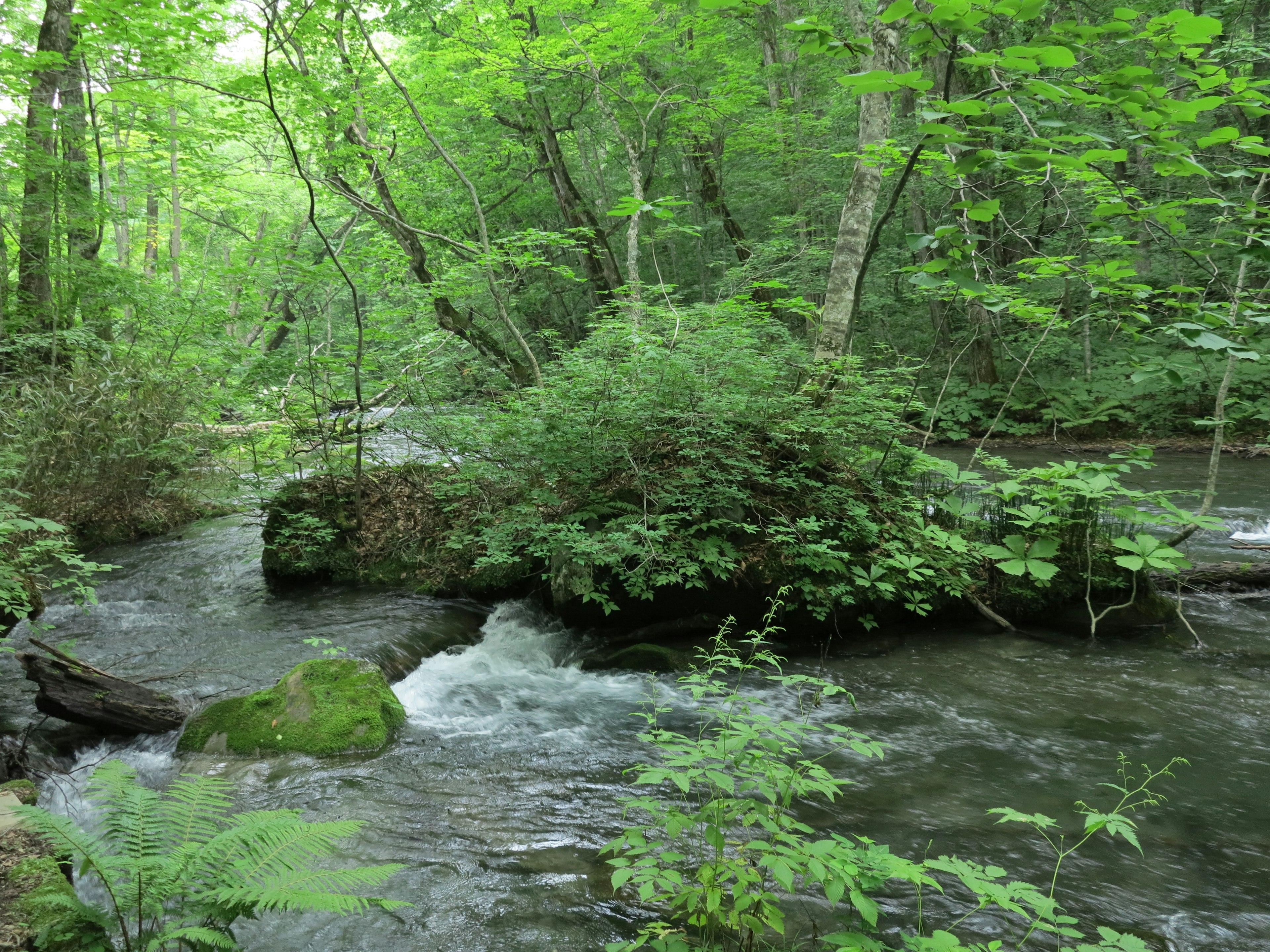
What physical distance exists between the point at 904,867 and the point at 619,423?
16.9 feet

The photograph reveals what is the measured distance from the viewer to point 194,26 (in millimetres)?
7953

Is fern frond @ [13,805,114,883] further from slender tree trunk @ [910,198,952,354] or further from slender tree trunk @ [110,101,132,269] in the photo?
slender tree trunk @ [910,198,952,354]

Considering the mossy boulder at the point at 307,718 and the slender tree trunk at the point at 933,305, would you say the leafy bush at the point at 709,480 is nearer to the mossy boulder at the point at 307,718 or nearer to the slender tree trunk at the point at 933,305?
the mossy boulder at the point at 307,718

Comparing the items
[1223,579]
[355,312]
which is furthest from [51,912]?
[1223,579]

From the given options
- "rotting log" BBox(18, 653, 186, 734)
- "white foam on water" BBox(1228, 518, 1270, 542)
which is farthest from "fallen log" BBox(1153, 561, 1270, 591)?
"rotting log" BBox(18, 653, 186, 734)

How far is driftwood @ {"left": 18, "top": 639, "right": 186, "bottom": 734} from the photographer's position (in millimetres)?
4578

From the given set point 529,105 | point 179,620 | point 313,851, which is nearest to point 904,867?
point 313,851

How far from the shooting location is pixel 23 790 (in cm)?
354

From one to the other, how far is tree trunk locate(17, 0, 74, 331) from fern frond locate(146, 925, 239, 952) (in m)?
9.90

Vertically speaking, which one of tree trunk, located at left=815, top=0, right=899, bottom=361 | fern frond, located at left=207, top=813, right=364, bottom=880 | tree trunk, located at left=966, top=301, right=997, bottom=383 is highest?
tree trunk, located at left=815, top=0, right=899, bottom=361

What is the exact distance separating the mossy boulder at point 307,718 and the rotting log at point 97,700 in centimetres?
27

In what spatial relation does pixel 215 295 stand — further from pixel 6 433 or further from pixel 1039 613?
pixel 1039 613

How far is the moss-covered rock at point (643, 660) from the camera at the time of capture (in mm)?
6465

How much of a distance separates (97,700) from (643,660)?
4195 millimetres
